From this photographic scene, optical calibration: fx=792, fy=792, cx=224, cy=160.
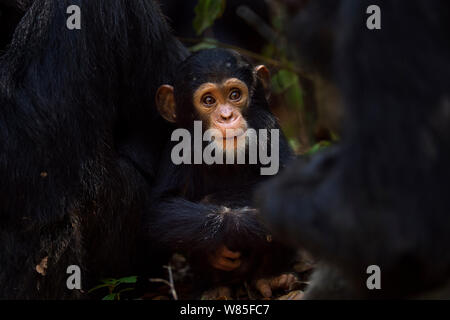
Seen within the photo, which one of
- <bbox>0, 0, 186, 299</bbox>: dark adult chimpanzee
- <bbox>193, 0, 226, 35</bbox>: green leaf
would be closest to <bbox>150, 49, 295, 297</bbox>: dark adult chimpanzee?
<bbox>0, 0, 186, 299</bbox>: dark adult chimpanzee

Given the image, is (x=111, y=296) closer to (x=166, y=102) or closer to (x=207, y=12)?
(x=166, y=102)

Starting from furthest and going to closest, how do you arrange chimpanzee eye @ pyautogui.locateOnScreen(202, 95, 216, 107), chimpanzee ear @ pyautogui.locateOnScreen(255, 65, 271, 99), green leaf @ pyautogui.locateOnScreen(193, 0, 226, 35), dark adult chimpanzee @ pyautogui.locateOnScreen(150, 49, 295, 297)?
green leaf @ pyautogui.locateOnScreen(193, 0, 226, 35) < chimpanzee ear @ pyautogui.locateOnScreen(255, 65, 271, 99) < chimpanzee eye @ pyautogui.locateOnScreen(202, 95, 216, 107) < dark adult chimpanzee @ pyautogui.locateOnScreen(150, 49, 295, 297)

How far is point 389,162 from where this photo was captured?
103 inches

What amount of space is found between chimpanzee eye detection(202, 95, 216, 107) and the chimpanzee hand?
0.87 m

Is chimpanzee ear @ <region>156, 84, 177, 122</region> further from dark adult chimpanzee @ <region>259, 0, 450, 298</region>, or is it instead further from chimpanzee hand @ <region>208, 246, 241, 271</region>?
dark adult chimpanzee @ <region>259, 0, 450, 298</region>

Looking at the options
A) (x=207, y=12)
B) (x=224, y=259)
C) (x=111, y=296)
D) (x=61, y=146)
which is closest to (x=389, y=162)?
(x=224, y=259)

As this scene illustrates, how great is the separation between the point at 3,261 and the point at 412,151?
2.45 m

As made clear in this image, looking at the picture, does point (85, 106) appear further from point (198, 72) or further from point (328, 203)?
point (328, 203)

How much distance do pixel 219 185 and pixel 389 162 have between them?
2.21 metres

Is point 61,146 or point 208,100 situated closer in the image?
point 61,146

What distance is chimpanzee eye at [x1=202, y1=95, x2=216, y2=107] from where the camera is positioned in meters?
4.73

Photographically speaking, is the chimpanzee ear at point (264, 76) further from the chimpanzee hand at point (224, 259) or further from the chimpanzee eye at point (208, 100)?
the chimpanzee hand at point (224, 259)

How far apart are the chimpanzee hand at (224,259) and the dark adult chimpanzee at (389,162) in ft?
5.68

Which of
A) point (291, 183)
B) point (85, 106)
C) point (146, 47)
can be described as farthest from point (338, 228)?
point (146, 47)
